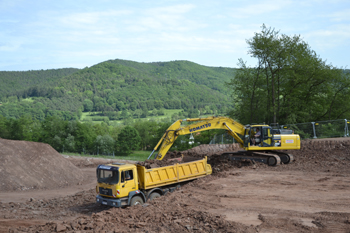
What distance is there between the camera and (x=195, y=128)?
19.0 meters

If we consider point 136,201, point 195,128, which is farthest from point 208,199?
point 195,128

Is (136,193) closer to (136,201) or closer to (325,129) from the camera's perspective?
(136,201)

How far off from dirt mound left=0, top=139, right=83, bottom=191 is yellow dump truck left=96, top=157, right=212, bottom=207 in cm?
943

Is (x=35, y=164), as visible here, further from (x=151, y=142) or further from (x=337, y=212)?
(x=151, y=142)

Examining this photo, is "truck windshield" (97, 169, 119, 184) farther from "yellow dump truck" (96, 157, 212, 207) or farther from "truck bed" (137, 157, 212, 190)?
"truck bed" (137, 157, 212, 190)

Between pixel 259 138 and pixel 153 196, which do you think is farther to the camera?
pixel 259 138

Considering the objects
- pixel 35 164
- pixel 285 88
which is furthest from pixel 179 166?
pixel 285 88

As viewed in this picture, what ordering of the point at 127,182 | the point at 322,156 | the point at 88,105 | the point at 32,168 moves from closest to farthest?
the point at 127,182
the point at 322,156
the point at 32,168
the point at 88,105

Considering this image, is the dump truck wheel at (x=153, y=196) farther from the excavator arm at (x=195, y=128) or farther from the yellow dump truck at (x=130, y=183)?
the excavator arm at (x=195, y=128)

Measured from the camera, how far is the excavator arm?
18.0m

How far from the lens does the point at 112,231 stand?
9.31 m

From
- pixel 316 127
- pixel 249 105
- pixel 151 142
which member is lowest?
pixel 151 142

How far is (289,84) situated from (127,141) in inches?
1883

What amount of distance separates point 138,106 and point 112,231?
559 feet
